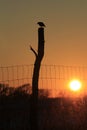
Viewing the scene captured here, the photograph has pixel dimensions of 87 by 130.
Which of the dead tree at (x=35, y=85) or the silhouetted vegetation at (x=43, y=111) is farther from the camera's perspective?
the silhouetted vegetation at (x=43, y=111)

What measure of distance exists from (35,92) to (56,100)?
473 centimetres

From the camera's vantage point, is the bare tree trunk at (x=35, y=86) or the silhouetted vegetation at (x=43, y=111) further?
the silhouetted vegetation at (x=43, y=111)

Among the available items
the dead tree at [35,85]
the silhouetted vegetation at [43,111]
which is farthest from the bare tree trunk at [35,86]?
the silhouetted vegetation at [43,111]

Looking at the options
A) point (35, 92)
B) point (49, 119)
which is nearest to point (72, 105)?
point (49, 119)

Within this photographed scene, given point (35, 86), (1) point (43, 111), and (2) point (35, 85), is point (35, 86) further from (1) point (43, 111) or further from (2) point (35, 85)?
(1) point (43, 111)

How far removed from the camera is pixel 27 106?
16.7m

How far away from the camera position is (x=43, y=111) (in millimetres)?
16688

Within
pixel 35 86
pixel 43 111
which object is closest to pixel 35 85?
pixel 35 86

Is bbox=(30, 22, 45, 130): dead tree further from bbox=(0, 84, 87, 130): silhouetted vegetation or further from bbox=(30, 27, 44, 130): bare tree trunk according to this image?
bbox=(0, 84, 87, 130): silhouetted vegetation

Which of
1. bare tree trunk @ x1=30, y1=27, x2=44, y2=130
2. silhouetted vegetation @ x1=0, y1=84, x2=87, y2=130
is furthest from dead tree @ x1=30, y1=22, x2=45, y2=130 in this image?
silhouetted vegetation @ x1=0, y1=84, x2=87, y2=130

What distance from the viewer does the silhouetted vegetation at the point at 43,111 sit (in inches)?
607

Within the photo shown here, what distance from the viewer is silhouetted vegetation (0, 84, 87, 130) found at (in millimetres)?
15430

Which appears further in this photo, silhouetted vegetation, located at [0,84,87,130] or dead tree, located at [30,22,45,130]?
silhouetted vegetation, located at [0,84,87,130]

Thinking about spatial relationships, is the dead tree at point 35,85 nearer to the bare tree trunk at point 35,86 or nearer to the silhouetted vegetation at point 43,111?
the bare tree trunk at point 35,86
